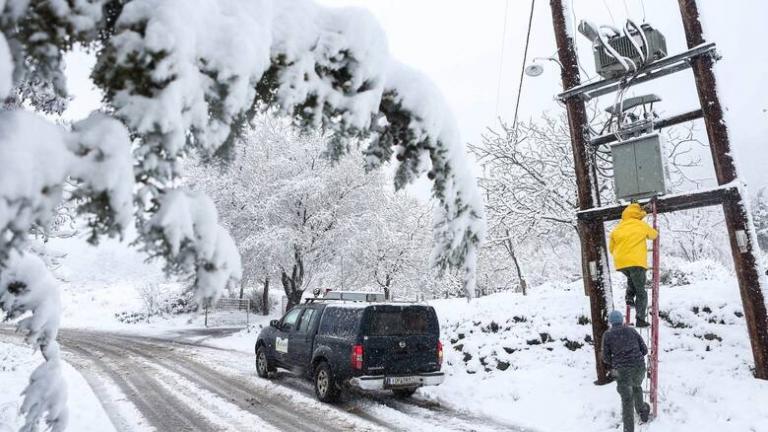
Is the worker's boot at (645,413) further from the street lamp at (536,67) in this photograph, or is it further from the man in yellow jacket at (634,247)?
the street lamp at (536,67)

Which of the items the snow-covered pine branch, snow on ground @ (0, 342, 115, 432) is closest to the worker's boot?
the snow-covered pine branch

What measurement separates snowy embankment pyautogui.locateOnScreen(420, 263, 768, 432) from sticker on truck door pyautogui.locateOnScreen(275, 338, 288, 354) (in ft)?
10.7

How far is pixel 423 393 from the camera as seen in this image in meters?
9.57

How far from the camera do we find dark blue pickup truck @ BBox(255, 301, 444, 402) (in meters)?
8.41

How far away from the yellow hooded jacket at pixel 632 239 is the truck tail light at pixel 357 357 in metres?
4.51

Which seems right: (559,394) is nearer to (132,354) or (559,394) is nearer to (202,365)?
(202,365)

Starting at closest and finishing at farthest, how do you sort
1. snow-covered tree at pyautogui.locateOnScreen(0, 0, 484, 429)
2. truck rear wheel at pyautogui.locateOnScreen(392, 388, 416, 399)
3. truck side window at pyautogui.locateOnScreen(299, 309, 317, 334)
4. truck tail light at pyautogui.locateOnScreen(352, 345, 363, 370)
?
snow-covered tree at pyautogui.locateOnScreen(0, 0, 484, 429), truck tail light at pyautogui.locateOnScreen(352, 345, 363, 370), truck rear wheel at pyautogui.locateOnScreen(392, 388, 416, 399), truck side window at pyautogui.locateOnScreen(299, 309, 317, 334)

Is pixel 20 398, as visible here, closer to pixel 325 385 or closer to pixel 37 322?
pixel 325 385

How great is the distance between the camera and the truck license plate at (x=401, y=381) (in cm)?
835

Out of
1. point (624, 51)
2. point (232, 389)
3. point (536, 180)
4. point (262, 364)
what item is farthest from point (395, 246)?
point (624, 51)

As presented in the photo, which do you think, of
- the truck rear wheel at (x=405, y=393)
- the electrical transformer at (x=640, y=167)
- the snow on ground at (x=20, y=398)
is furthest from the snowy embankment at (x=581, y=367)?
the snow on ground at (x=20, y=398)

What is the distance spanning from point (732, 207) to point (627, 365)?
3173 millimetres

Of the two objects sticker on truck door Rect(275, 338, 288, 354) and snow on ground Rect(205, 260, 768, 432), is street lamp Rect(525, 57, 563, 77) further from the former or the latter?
sticker on truck door Rect(275, 338, 288, 354)

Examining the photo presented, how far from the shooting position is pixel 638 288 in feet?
24.5
